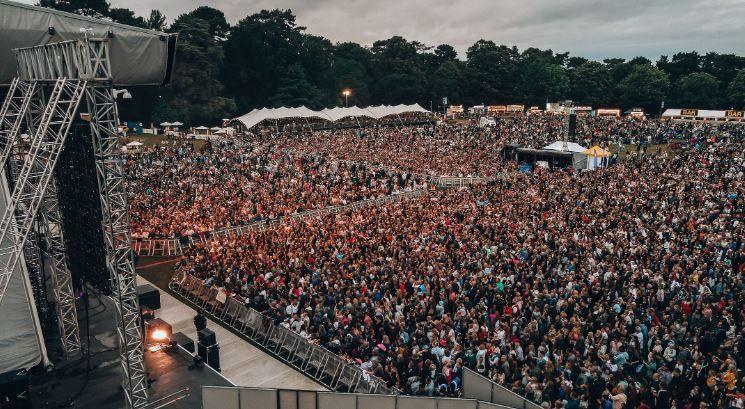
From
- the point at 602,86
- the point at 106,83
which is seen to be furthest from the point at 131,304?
the point at 602,86

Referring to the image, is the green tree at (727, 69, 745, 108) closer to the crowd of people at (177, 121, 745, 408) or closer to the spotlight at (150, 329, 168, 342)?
the crowd of people at (177, 121, 745, 408)

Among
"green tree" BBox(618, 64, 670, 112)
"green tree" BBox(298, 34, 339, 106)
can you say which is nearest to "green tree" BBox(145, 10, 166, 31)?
"green tree" BBox(298, 34, 339, 106)

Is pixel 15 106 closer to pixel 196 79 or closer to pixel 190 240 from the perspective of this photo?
pixel 190 240

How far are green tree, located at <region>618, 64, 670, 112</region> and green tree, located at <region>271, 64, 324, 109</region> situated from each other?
5235 cm

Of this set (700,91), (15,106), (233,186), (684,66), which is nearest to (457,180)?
(233,186)

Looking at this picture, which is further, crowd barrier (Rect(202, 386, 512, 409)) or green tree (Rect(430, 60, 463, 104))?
green tree (Rect(430, 60, 463, 104))

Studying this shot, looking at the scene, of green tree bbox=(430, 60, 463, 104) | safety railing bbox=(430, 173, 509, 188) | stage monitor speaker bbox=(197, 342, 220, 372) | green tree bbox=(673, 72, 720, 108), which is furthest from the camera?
green tree bbox=(430, 60, 463, 104)

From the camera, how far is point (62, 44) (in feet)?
30.9

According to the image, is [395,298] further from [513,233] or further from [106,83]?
[106,83]

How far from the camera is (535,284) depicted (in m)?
14.2

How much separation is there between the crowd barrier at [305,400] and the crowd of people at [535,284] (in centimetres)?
137

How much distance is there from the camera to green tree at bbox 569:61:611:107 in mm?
84887

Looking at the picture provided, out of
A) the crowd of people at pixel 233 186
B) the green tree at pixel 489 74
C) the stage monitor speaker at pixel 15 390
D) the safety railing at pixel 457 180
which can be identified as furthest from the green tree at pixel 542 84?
the stage monitor speaker at pixel 15 390

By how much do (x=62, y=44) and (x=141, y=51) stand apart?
1.86m
